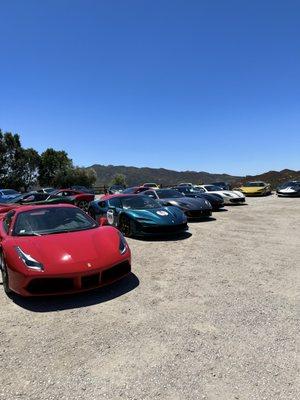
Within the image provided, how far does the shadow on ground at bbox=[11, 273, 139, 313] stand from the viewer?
5203 mm

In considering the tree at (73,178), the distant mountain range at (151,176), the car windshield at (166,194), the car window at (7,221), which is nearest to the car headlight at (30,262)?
the car window at (7,221)

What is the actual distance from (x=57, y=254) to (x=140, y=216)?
4.83 metres

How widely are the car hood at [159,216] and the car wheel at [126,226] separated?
19 centimetres

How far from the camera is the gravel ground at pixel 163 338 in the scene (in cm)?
325

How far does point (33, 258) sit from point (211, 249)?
14.7 feet

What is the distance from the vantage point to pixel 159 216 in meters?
10.2

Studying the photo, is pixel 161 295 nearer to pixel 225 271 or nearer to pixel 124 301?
pixel 124 301

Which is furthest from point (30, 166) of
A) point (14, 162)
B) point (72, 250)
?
point (72, 250)

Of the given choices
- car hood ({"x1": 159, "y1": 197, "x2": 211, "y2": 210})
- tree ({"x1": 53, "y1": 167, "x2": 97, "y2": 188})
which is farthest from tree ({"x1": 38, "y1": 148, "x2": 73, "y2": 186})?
car hood ({"x1": 159, "y1": 197, "x2": 211, "y2": 210})

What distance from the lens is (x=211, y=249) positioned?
8.73m

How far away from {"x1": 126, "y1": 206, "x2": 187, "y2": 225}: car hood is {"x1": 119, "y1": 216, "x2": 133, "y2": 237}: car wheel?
0.63 ft

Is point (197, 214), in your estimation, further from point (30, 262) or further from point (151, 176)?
point (151, 176)

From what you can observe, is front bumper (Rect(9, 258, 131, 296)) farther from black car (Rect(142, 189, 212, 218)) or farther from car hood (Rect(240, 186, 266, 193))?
car hood (Rect(240, 186, 266, 193))

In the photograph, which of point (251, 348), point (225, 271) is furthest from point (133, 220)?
point (251, 348)
